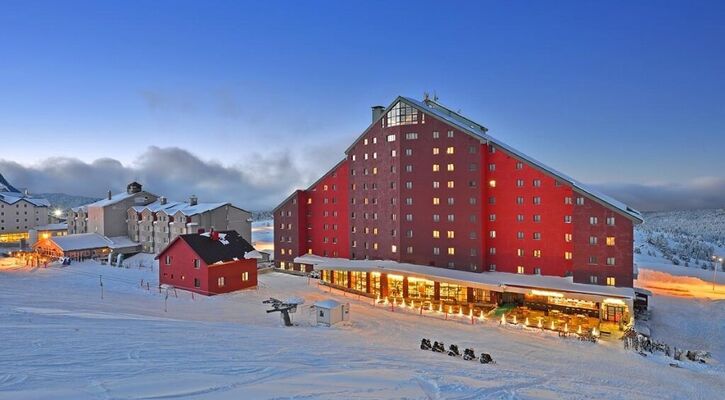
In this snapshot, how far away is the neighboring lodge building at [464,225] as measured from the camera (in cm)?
3638

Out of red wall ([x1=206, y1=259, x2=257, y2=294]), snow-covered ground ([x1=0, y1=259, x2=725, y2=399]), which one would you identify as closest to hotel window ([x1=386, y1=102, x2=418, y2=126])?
snow-covered ground ([x1=0, y1=259, x2=725, y2=399])

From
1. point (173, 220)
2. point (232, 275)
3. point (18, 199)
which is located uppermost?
point (18, 199)

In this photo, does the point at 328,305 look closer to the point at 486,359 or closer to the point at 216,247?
the point at 486,359

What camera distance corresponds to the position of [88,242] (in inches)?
2532

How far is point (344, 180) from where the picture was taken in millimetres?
53281

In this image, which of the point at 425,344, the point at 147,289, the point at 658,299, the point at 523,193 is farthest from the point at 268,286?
the point at 658,299

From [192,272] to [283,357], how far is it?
1003 inches

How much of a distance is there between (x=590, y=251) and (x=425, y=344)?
21.5 meters

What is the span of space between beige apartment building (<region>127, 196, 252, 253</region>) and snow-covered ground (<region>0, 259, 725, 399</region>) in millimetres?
28860

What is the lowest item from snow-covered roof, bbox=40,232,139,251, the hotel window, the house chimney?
snow-covered roof, bbox=40,232,139,251

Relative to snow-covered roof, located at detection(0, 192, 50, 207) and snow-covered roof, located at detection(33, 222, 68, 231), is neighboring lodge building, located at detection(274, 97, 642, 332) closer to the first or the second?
snow-covered roof, located at detection(33, 222, 68, 231)

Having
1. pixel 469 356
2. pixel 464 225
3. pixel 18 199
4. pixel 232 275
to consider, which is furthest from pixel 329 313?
pixel 18 199

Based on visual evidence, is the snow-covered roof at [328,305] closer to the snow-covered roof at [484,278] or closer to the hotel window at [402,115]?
the snow-covered roof at [484,278]

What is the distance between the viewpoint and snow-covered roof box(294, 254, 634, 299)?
3494 centimetres
